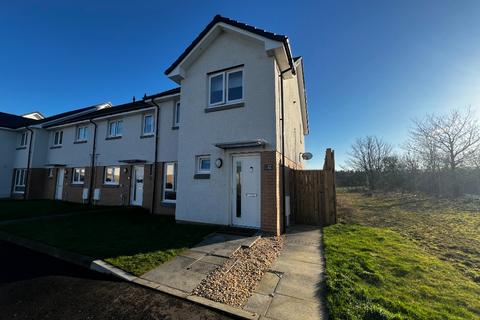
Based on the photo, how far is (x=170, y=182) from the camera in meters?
11.4

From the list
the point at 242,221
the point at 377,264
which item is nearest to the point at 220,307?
the point at 377,264

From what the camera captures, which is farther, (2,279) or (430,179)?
(430,179)

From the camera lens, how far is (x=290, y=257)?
5480 mm

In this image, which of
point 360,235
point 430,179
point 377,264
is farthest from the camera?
point 430,179

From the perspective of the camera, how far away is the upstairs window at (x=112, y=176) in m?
13.8

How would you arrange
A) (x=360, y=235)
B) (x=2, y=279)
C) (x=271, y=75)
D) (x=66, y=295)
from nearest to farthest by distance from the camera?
(x=66, y=295), (x=2, y=279), (x=360, y=235), (x=271, y=75)

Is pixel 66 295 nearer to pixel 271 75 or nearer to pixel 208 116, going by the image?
pixel 208 116

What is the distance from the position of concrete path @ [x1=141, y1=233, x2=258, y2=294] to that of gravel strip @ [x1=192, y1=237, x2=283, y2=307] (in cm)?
20

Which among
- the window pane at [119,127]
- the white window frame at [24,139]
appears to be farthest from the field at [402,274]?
the white window frame at [24,139]

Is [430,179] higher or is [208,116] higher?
[208,116]

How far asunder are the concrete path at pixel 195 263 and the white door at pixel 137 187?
306 inches

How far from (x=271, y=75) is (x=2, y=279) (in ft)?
29.4

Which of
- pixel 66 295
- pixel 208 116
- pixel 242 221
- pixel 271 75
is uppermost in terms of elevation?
pixel 271 75

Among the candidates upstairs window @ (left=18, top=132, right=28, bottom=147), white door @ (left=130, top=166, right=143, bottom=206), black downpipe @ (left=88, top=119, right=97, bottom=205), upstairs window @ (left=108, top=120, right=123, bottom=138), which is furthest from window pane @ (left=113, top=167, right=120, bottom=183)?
upstairs window @ (left=18, top=132, right=28, bottom=147)
